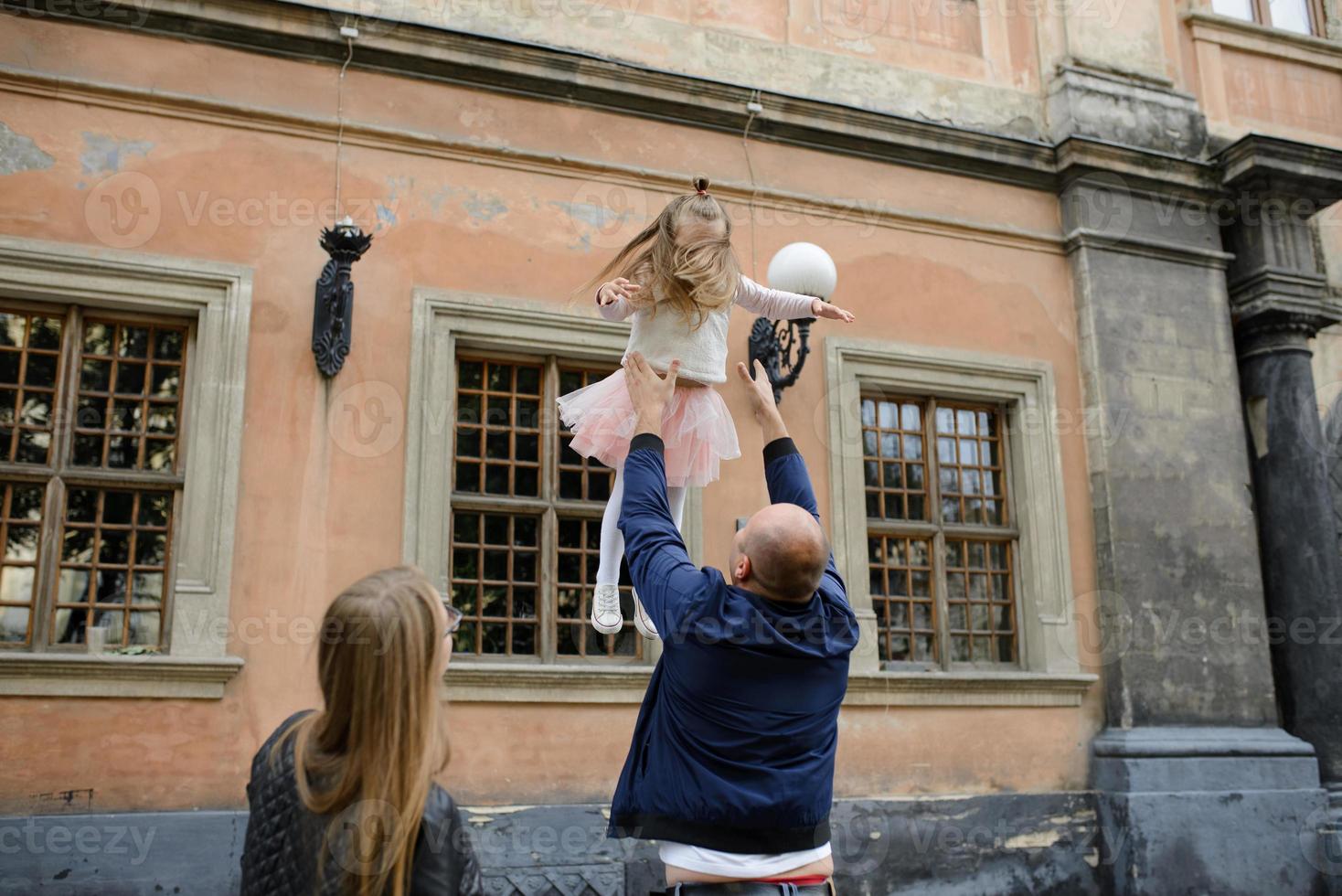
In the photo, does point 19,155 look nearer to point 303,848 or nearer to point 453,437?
point 453,437

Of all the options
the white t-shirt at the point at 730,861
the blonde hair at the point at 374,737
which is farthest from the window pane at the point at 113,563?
the blonde hair at the point at 374,737

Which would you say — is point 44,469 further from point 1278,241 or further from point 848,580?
point 1278,241

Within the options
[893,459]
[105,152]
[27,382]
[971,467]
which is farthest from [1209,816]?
[105,152]

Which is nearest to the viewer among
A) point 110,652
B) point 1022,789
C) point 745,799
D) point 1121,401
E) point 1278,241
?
point 745,799

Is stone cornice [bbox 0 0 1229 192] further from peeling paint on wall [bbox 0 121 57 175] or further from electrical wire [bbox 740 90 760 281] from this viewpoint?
peeling paint on wall [bbox 0 121 57 175]

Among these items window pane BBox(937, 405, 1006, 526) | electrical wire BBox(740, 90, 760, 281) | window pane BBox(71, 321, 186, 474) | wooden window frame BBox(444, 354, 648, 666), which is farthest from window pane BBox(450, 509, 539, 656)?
window pane BBox(937, 405, 1006, 526)

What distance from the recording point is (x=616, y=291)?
3861 mm

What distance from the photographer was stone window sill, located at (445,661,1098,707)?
21.6 ft

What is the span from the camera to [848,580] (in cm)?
757

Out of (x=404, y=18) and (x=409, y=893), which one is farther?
(x=404, y=18)

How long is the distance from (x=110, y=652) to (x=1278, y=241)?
28.6 feet

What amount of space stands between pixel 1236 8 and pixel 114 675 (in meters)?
10.0

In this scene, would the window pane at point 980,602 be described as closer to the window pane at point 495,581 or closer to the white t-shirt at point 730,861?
the window pane at point 495,581

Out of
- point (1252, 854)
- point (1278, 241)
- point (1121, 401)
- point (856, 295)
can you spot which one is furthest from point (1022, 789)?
point (1278, 241)
